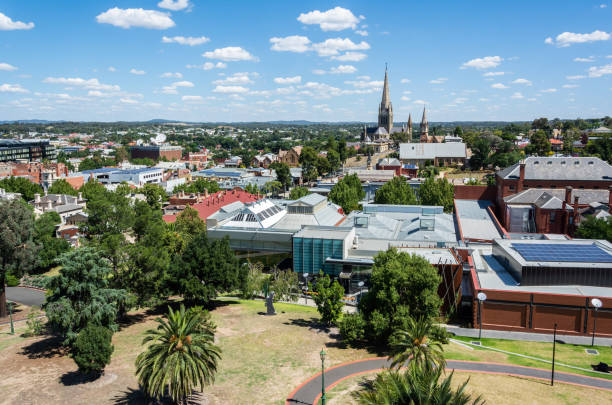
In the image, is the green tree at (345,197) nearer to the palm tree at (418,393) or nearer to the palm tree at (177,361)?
the palm tree at (177,361)

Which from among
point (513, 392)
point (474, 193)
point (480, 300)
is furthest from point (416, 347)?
point (474, 193)

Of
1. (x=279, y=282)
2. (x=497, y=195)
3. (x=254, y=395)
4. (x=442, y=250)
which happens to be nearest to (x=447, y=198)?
(x=497, y=195)

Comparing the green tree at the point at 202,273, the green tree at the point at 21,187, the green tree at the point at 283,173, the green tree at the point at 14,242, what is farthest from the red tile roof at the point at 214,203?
the green tree at the point at 21,187

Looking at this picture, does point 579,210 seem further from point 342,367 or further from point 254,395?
point 254,395

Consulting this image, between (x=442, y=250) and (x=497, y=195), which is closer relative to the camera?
(x=442, y=250)

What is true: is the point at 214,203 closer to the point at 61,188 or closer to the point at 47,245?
the point at 47,245

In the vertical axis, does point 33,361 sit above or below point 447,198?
below

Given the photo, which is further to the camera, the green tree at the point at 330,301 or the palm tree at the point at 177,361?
the green tree at the point at 330,301
